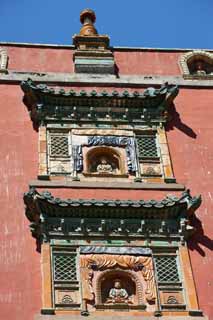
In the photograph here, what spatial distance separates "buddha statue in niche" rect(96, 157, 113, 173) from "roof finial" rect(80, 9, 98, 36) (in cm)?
369

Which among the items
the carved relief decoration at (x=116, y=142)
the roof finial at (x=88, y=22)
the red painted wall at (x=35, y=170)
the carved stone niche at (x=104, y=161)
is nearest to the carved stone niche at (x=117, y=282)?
the red painted wall at (x=35, y=170)

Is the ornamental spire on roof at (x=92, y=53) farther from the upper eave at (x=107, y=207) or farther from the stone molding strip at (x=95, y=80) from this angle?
the upper eave at (x=107, y=207)

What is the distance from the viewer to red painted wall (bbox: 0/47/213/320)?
12203 millimetres

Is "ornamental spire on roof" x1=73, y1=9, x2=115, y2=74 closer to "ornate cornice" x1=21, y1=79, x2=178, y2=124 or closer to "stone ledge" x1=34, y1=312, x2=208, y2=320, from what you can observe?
"ornate cornice" x1=21, y1=79, x2=178, y2=124

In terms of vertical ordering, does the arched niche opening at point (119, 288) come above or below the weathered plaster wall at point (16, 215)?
below

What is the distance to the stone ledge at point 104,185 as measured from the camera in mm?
13586

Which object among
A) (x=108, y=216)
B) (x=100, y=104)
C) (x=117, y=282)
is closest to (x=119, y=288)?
(x=117, y=282)

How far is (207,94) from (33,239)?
484cm

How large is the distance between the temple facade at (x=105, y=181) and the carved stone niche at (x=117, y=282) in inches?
0.7

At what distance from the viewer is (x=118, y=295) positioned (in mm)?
12305

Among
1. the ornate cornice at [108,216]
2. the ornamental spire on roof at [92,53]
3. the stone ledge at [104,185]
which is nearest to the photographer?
the ornate cornice at [108,216]

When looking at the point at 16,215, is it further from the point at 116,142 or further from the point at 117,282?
the point at 116,142

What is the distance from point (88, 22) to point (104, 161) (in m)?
4.37

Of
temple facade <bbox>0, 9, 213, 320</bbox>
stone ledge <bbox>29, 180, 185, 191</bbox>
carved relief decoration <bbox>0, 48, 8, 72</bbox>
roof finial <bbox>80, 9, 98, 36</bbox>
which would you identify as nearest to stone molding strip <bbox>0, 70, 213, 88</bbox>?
temple facade <bbox>0, 9, 213, 320</bbox>
